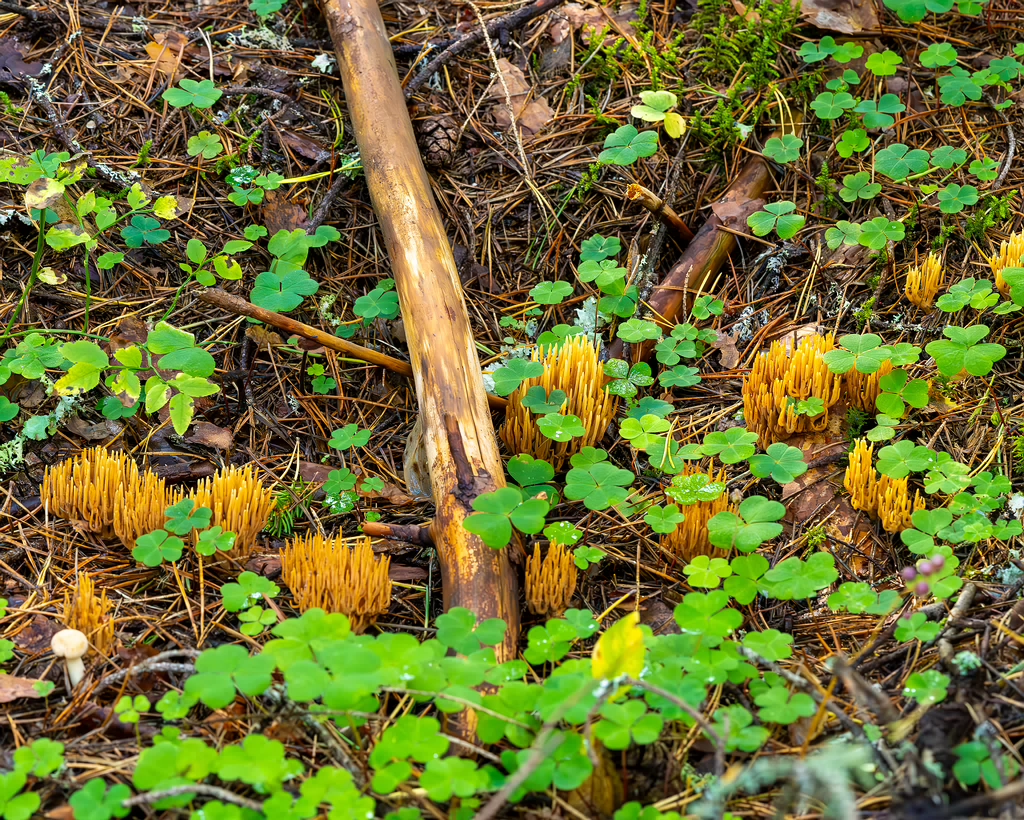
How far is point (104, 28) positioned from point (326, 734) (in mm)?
3983

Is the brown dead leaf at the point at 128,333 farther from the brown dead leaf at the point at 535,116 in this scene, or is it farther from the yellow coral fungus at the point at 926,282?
the yellow coral fungus at the point at 926,282

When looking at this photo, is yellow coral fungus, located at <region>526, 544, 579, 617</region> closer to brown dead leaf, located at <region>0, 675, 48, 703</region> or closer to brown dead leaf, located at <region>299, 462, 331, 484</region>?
brown dead leaf, located at <region>299, 462, 331, 484</region>

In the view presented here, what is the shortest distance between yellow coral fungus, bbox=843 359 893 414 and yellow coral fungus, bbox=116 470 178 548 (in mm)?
2633

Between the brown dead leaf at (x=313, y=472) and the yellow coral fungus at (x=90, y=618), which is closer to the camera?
the yellow coral fungus at (x=90, y=618)

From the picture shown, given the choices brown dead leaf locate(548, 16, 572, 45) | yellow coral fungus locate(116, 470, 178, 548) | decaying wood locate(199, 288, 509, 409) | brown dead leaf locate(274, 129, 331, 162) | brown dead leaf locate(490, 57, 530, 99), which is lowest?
yellow coral fungus locate(116, 470, 178, 548)

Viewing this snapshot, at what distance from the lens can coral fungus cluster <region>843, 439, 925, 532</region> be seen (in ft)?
9.57

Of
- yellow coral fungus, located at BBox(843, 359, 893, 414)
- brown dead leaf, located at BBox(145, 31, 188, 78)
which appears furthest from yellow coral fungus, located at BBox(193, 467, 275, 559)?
brown dead leaf, located at BBox(145, 31, 188, 78)

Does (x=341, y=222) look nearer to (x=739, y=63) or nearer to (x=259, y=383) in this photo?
(x=259, y=383)

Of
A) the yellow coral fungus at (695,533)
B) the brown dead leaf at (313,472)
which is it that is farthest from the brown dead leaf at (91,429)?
the yellow coral fungus at (695,533)

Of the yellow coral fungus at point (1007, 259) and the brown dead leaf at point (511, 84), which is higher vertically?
the brown dead leaf at point (511, 84)

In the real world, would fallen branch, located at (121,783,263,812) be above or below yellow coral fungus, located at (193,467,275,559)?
below

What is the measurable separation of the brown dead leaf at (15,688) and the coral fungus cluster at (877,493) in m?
2.71

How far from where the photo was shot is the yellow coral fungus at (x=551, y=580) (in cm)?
273

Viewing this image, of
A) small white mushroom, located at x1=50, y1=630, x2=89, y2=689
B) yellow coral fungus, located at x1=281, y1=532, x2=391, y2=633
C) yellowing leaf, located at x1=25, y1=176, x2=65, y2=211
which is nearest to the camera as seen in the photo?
small white mushroom, located at x1=50, y1=630, x2=89, y2=689
